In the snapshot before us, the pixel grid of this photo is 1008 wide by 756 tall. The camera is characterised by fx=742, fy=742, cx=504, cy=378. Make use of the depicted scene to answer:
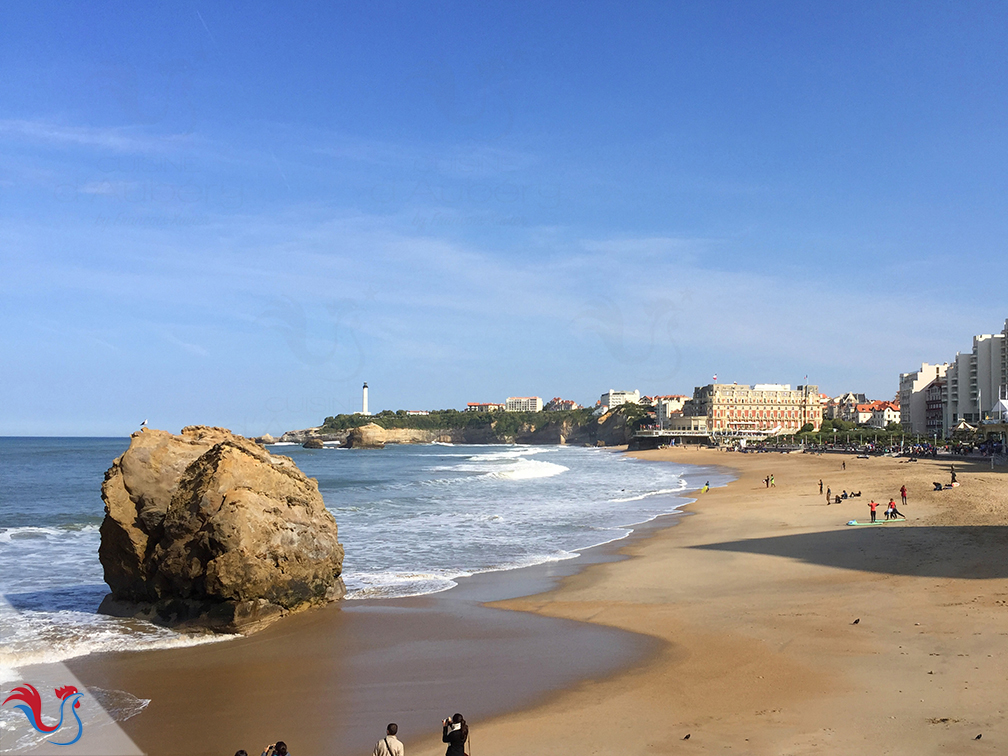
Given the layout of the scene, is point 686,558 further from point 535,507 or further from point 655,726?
point 535,507

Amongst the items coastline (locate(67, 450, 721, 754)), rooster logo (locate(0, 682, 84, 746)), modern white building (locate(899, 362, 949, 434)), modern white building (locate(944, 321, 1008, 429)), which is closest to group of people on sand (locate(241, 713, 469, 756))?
coastline (locate(67, 450, 721, 754))

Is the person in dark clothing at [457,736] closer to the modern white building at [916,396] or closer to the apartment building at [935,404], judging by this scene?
the apartment building at [935,404]

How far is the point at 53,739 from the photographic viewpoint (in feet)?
30.5

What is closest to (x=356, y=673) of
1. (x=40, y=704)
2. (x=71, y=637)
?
(x=40, y=704)

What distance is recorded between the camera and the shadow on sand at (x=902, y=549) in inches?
669

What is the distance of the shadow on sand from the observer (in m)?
17.0

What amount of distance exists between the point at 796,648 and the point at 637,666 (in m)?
2.63

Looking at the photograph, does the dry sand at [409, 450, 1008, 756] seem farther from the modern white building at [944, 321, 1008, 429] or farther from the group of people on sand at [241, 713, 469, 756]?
the modern white building at [944, 321, 1008, 429]

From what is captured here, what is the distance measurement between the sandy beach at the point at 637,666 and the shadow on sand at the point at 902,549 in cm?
13

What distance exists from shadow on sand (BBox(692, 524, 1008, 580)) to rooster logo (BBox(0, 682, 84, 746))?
1641 centimetres

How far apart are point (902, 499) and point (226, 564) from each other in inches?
1108

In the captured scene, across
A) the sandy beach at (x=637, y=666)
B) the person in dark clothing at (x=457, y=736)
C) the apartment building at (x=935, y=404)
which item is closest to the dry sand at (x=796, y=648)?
the sandy beach at (x=637, y=666)

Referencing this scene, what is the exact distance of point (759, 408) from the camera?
188 meters

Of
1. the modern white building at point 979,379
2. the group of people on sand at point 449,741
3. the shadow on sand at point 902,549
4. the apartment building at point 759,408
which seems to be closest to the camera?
the group of people on sand at point 449,741
